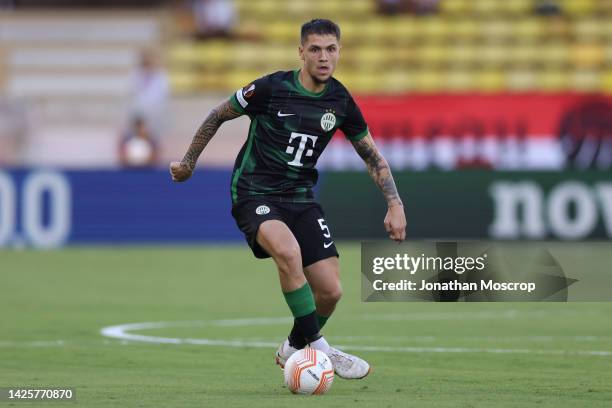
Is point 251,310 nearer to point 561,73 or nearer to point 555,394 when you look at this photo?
point 555,394

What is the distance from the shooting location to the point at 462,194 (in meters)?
21.8

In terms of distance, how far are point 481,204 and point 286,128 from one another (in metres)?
13.6

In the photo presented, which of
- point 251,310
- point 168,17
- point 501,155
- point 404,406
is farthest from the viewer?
point 168,17

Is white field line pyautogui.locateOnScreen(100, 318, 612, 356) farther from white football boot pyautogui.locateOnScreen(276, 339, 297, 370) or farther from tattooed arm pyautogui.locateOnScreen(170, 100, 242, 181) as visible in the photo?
tattooed arm pyautogui.locateOnScreen(170, 100, 242, 181)

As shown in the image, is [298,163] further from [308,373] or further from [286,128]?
[308,373]

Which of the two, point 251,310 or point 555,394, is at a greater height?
point 555,394

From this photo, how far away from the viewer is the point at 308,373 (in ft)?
25.8

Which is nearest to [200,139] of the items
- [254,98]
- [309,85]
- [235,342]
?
[254,98]

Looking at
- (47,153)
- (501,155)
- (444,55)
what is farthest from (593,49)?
(47,153)

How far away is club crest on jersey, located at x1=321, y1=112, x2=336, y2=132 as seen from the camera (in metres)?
8.52

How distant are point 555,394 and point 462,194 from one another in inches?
554

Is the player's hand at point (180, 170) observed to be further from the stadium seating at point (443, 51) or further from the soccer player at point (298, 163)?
the stadium seating at point (443, 51)

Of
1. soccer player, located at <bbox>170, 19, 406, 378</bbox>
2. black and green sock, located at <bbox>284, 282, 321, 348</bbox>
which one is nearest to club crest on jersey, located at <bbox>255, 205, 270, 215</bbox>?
soccer player, located at <bbox>170, 19, 406, 378</bbox>

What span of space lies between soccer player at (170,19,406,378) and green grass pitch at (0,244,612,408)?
26.3 inches
